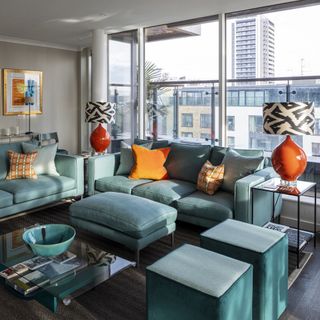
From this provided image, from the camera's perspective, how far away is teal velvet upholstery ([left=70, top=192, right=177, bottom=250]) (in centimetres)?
299

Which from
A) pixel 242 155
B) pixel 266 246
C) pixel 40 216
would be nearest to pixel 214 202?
pixel 242 155

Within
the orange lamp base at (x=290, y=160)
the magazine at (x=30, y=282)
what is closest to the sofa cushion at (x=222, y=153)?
the orange lamp base at (x=290, y=160)

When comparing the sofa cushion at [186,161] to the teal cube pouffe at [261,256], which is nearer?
the teal cube pouffe at [261,256]

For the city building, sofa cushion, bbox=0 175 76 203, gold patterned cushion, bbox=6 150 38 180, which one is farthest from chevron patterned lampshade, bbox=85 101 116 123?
the city building

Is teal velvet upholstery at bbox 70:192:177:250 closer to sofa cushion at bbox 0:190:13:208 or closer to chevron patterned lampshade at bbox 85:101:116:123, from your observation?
sofa cushion at bbox 0:190:13:208

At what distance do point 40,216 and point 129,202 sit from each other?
1.63 metres

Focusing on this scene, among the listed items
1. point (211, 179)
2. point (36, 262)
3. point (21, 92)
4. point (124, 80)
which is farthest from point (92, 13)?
point (36, 262)

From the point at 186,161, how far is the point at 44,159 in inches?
73.6

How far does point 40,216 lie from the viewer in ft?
14.3

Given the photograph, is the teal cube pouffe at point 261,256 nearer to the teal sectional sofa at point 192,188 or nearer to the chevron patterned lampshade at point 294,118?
the teal sectional sofa at point 192,188

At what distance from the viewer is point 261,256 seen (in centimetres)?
218

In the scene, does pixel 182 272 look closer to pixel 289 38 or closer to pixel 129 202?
pixel 129 202

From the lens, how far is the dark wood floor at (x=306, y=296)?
7.71 ft

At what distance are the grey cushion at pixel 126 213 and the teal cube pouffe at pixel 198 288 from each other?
2.96 feet
